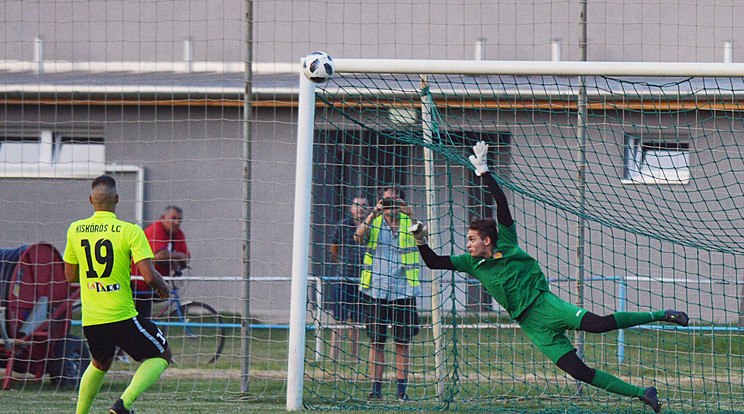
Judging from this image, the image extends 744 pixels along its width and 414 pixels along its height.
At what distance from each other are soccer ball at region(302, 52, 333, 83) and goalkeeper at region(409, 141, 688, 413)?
1185 mm

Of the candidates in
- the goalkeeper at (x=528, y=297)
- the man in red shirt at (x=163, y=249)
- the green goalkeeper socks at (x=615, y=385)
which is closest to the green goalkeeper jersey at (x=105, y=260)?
the goalkeeper at (x=528, y=297)

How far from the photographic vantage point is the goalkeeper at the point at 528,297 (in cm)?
525

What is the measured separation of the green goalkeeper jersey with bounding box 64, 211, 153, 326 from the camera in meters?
4.92

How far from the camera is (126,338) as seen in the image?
4953mm

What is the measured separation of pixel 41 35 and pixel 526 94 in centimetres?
593

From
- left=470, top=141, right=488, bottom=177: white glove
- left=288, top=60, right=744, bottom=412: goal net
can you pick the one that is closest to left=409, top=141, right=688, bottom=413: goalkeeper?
left=470, top=141, right=488, bottom=177: white glove

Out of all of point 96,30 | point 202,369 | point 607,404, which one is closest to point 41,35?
point 96,30

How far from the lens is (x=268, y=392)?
6812 millimetres

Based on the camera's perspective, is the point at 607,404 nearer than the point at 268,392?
Yes

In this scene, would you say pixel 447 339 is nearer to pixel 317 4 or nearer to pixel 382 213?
pixel 382 213

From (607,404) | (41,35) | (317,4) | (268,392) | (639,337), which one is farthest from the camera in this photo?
(41,35)

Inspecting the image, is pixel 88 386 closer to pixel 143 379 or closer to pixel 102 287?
pixel 143 379

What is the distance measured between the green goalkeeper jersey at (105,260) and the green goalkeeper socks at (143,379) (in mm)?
330

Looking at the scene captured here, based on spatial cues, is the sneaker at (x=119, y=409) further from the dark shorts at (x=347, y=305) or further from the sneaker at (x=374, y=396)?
the dark shorts at (x=347, y=305)
